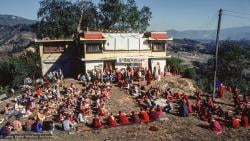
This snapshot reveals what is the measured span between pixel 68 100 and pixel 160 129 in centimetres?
973

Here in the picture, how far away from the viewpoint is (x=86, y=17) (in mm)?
64750

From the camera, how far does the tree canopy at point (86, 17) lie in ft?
202

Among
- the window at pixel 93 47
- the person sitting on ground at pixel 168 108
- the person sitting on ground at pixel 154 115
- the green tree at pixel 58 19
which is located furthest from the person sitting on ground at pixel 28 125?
the green tree at pixel 58 19

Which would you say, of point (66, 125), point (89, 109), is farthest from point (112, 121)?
point (89, 109)

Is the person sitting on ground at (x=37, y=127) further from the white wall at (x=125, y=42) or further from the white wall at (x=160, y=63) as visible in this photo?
the white wall at (x=160, y=63)

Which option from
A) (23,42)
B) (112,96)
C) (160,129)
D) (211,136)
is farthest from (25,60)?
(23,42)

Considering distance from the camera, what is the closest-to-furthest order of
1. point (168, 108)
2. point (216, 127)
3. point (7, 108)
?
point (216, 127)
point (7, 108)
point (168, 108)

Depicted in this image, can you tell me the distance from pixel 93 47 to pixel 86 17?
22.3m

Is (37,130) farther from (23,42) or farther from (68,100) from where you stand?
(23,42)

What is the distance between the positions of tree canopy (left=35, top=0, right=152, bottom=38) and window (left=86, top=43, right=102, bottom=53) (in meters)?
18.8

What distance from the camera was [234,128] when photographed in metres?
30.3

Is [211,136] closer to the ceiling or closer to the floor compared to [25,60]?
closer to the floor

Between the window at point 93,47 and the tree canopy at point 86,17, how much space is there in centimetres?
1882

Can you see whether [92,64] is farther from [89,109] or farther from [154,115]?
[154,115]
